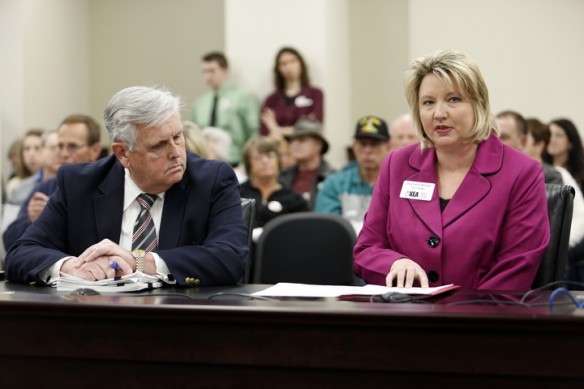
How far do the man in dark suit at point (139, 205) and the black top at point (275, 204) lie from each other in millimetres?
2260

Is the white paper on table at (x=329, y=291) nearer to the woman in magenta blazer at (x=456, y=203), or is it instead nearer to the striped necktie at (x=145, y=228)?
the woman in magenta blazer at (x=456, y=203)

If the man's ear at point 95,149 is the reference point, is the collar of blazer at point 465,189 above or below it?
below

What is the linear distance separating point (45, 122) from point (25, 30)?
A: 994mm

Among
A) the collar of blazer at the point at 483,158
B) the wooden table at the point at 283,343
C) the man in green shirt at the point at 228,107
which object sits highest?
the man in green shirt at the point at 228,107

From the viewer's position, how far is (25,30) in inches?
347

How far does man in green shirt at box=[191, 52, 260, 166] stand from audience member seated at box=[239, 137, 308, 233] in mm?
2840

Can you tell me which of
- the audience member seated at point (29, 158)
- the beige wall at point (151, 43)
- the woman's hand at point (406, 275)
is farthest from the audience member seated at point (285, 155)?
the woman's hand at point (406, 275)

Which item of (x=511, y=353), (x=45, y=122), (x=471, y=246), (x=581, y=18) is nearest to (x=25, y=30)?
(x=45, y=122)

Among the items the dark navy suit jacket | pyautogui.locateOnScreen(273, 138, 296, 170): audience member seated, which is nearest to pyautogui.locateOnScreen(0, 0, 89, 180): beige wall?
pyautogui.locateOnScreen(273, 138, 296, 170): audience member seated

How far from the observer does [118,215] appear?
2.73 m

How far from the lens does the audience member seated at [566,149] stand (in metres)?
6.22

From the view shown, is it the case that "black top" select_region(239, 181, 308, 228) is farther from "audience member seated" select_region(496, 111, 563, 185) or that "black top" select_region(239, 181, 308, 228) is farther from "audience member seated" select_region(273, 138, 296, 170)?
"audience member seated" select_region(273, 138, 296, 170)

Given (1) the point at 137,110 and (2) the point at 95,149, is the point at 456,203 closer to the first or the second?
(1) the point at 137,110

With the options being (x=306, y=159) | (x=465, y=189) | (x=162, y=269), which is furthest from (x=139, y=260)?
(x=306, y=159)
